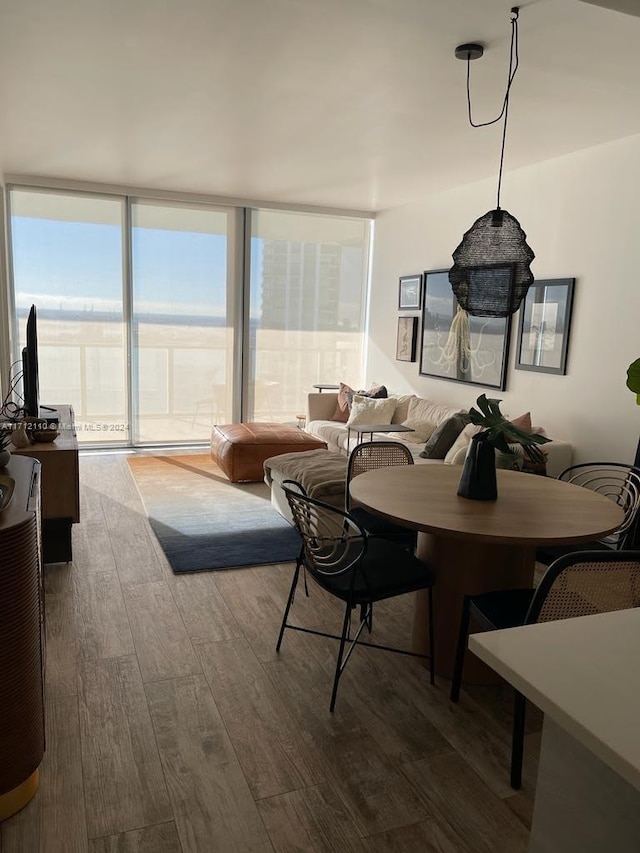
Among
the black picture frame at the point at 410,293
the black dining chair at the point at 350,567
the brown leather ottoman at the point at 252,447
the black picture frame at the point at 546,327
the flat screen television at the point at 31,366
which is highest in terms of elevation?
the black picture frame at the point at 410,293

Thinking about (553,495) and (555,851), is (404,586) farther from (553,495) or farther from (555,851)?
(555,851)

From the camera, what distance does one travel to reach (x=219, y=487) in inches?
218

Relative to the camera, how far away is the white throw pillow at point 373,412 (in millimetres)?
6234

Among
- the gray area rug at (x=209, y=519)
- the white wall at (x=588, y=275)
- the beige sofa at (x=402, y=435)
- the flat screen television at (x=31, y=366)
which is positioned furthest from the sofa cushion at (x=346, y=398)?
the flat screen television at (x=31, y=366)

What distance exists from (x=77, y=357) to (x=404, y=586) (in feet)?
17.2

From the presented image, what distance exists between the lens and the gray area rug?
3.93 m

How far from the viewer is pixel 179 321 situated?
22.7 feet

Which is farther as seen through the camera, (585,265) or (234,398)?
(234,398)

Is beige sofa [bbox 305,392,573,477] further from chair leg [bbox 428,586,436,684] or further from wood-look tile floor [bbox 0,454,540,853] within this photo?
→ chair leg [bbox 428,586,436,684]

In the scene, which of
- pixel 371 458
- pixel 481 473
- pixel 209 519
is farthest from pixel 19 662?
pixel 209 519

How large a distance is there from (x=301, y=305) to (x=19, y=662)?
19.6 ft

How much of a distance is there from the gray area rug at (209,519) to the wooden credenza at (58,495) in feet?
1.99

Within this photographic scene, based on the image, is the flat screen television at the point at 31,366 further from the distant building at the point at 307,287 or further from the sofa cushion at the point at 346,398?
the distant building at the point at 307,287

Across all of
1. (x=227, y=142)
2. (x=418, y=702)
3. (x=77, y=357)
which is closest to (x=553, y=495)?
(x=418, y=702)
